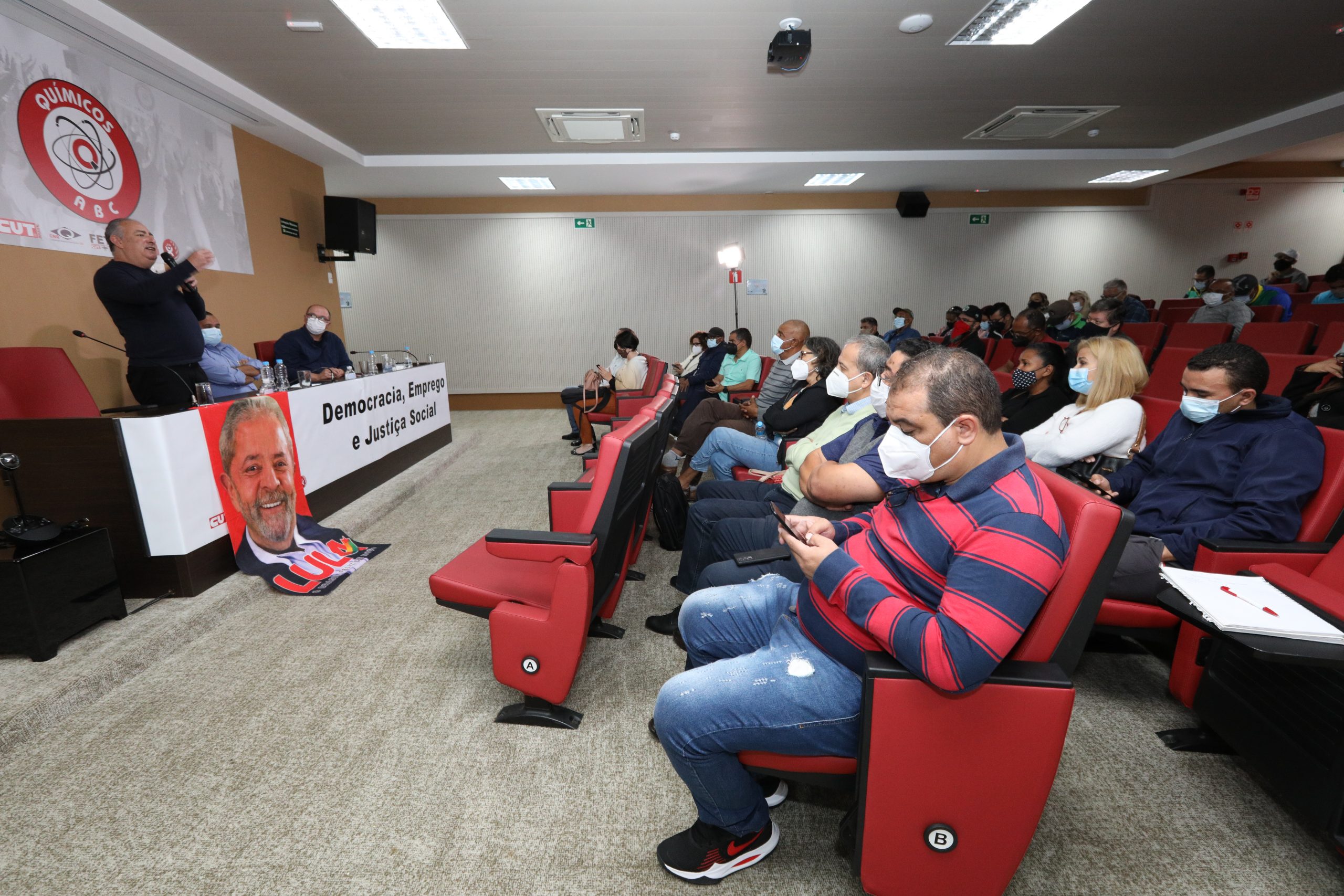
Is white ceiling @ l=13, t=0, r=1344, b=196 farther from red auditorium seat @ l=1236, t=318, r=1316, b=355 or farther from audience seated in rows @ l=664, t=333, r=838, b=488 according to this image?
audience seated in rows @ l=664, t=333, r=838, b=488

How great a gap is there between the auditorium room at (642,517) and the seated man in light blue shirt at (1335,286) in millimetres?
48

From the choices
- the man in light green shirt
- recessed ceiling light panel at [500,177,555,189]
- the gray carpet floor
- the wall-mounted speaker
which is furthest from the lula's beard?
recessed ceiling light panel at [500,177,555,189]

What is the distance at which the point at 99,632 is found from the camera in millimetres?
2375

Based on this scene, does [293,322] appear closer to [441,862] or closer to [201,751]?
[201,751]

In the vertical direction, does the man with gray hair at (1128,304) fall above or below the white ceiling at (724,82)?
below

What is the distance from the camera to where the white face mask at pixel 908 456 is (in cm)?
120

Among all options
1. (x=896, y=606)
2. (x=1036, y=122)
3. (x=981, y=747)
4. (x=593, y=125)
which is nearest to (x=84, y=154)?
(x=593, y=125)

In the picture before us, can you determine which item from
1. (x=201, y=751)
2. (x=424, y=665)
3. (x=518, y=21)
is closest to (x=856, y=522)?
(x=424, y=665)

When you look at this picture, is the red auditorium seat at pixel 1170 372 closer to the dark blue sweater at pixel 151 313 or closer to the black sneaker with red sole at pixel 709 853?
the black sneaker with red sole at pixel 709 853

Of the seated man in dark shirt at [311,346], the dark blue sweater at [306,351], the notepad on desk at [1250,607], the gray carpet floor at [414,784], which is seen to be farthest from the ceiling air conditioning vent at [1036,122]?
the dark blue sweater at [306,351]

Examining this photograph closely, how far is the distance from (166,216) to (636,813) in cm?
550

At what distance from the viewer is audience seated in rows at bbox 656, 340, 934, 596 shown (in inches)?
74.3

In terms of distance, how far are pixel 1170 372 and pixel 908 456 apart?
131 inches

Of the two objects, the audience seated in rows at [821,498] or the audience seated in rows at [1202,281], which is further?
the audience seated in rows at [1202,281]
